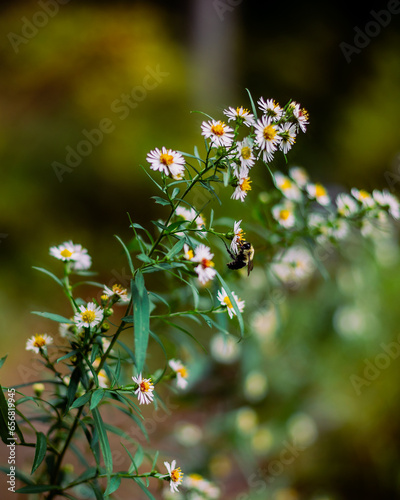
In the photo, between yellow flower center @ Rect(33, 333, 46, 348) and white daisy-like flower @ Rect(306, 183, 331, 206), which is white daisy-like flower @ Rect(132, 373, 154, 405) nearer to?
yellow flower center @ Rect(33, 333, 46, 348)

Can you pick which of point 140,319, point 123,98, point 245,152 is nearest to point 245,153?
point 245,152

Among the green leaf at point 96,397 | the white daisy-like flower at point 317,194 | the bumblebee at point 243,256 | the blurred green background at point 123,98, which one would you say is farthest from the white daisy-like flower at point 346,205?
the blurred green background at point 123,98

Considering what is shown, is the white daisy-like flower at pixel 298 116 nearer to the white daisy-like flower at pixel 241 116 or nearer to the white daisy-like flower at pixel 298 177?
the white daisy-like flower at pixel 241 116

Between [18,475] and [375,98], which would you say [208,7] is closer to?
[375,98]

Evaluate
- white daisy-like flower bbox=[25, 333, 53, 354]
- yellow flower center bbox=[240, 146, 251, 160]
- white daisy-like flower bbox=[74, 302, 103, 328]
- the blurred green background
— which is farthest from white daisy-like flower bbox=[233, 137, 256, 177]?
the blurred green background

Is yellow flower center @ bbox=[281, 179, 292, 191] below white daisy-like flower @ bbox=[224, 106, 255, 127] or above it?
above
